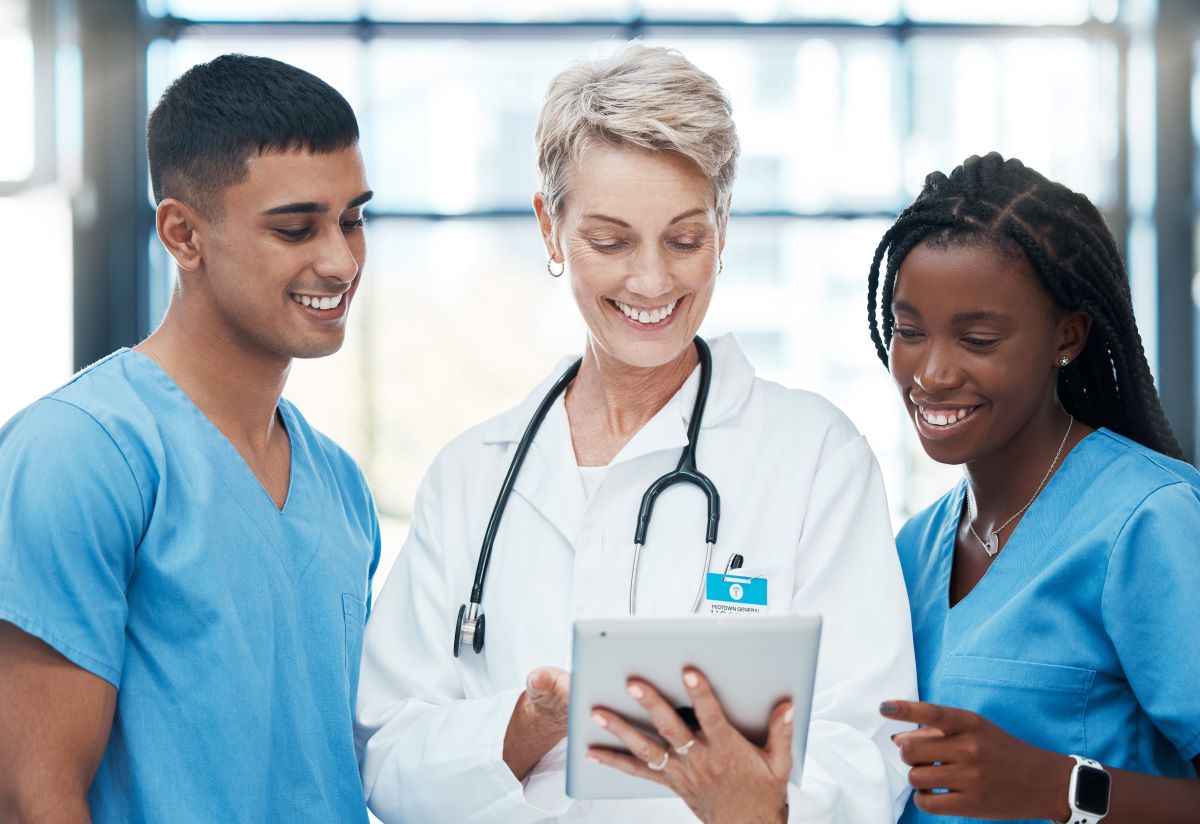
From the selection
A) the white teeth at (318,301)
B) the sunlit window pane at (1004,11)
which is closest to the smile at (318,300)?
the white teeth at (318,301)

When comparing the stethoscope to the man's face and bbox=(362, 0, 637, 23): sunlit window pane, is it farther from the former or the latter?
bbox=(362, 0, 637, 23): sunlit window pane

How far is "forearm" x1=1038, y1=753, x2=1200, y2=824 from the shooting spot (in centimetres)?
125

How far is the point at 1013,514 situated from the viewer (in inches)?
59.2

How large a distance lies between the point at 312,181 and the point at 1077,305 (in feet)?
3.14

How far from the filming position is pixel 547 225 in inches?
59.7

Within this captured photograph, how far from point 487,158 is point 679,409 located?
269 cm

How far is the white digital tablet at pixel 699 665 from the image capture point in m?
0.99

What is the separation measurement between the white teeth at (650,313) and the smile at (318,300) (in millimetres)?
365

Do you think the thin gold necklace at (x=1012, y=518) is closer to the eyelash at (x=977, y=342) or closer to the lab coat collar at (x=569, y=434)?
the eyelash at (x=977, y=342)

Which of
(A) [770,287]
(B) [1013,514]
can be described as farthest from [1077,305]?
(A) [770,287]

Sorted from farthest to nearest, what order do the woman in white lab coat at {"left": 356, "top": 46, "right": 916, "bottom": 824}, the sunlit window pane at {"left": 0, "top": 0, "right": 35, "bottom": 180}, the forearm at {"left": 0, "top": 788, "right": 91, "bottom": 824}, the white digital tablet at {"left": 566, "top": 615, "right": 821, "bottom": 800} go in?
the sunlit window pane at {"left": 0, "top": 0, "right": 35, "bottom": 180}, the woman in white lab coat at {"left": 356, "top": 46, "right": 916, "bottom": 824}, the forearm at {"left": 0, "top": 788, "right": 91, "bottom": 824}, the white digital tablet at {"left": 566, "top": 615, "right": 821, "bottom": 800}

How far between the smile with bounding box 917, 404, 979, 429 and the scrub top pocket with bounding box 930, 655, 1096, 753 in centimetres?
30

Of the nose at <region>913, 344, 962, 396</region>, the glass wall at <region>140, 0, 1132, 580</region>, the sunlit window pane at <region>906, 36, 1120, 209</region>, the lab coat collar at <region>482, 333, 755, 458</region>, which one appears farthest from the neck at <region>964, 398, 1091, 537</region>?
the sunlit window pane at <region>906, 36, 1120, 209</region>

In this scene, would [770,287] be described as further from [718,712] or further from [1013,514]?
[718,712]
